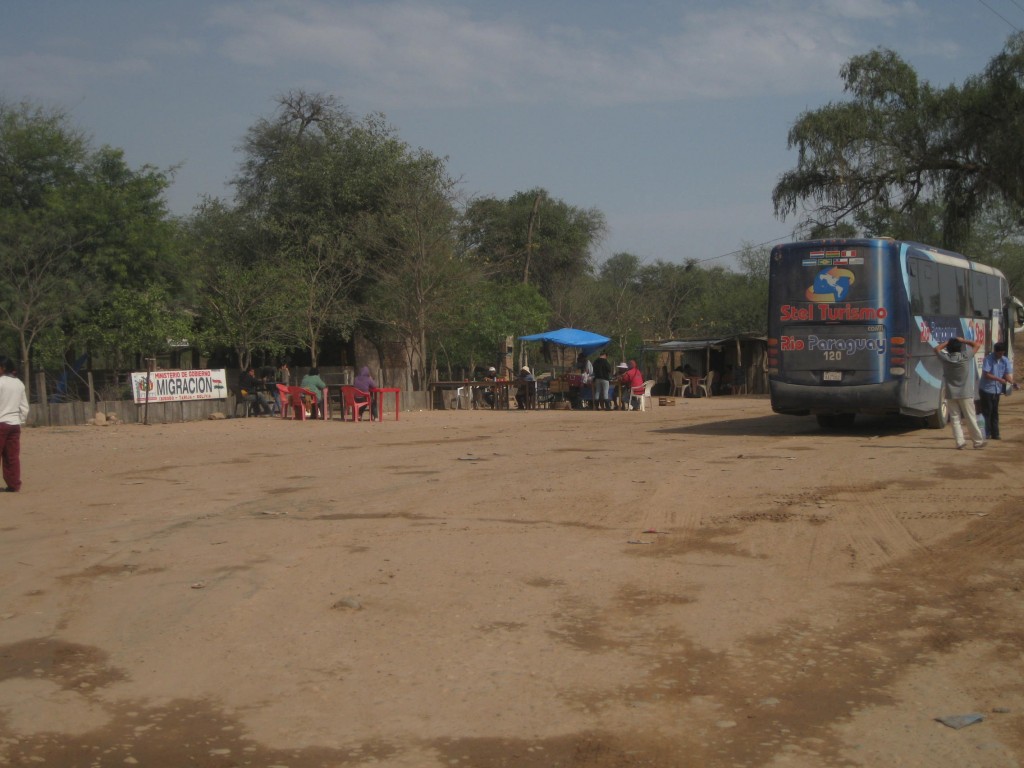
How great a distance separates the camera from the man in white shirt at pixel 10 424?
11.9m

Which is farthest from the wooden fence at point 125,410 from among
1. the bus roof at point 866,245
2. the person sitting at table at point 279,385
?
the bus roof at point 866,245

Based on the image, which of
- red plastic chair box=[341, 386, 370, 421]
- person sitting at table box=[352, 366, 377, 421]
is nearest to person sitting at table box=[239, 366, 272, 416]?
red plastic chair box=[341, 386, 370, 421]

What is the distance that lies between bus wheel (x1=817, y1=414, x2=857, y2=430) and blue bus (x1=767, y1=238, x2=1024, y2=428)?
1.14m

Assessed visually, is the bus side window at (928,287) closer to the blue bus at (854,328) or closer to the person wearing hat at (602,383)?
the blue bus at (854,328)

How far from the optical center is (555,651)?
5777 mm

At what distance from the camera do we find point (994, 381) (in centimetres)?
1614

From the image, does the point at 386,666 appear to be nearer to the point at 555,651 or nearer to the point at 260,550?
the point at 555,651

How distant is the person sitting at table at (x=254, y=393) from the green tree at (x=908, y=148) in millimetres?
18574

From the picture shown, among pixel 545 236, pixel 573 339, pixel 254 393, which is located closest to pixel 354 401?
pixel 254 393

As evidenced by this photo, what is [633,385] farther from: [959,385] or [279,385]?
[959,385]

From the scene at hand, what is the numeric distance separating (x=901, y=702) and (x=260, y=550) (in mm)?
5268

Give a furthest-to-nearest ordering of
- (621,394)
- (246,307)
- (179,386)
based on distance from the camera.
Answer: (246,307), (621,394), (179,386)

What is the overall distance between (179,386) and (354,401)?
4.26 m

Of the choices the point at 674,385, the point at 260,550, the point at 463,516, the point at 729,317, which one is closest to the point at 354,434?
the point at 463,516
